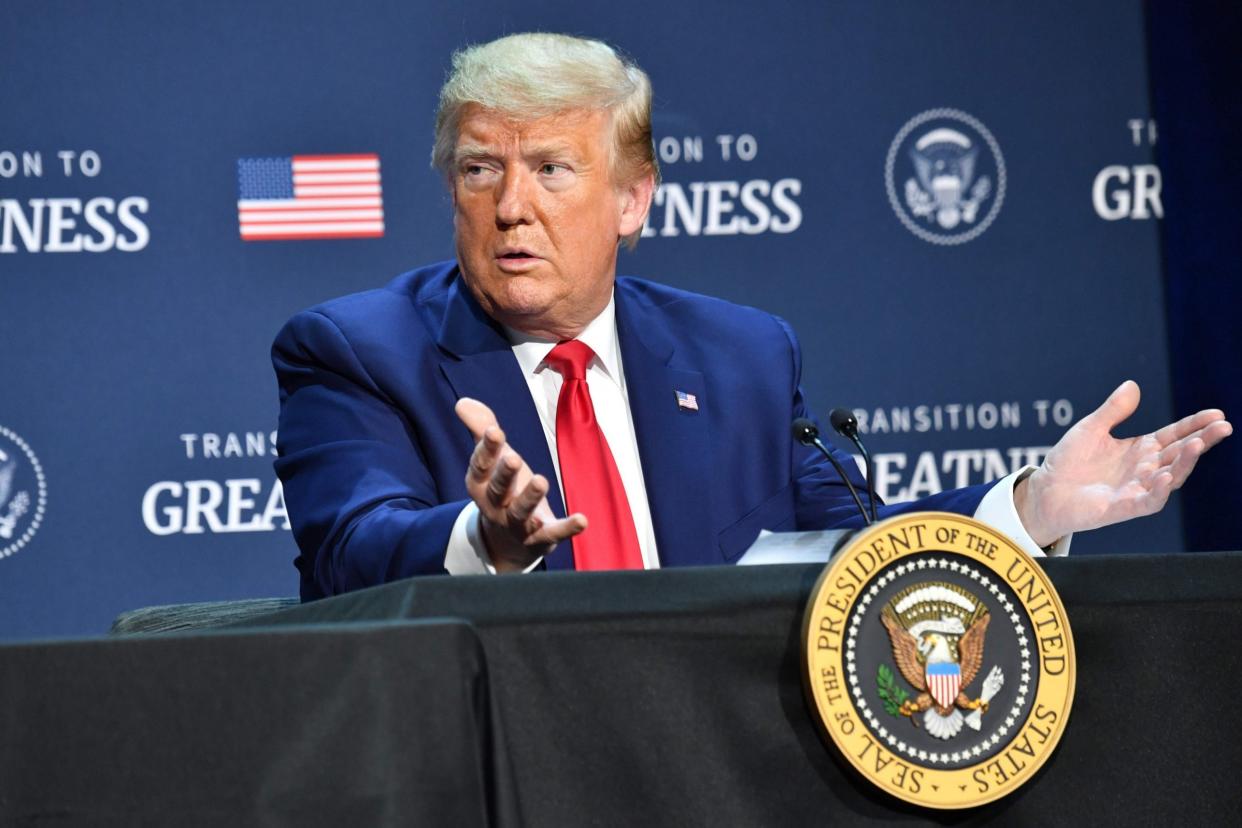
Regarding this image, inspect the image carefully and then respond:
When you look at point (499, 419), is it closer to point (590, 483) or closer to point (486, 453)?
point (590, 483)

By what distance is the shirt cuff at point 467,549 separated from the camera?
154 cm

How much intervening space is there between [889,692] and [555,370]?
48.4 inches

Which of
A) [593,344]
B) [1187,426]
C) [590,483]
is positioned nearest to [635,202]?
[593,344]

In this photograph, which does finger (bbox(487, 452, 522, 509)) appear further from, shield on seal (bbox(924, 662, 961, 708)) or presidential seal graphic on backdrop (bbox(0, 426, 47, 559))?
presidential seal graphic on backdrop (bbox(0, 426, 47, 559))

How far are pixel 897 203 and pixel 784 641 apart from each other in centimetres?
283

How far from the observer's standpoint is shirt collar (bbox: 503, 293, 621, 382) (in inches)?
92.4

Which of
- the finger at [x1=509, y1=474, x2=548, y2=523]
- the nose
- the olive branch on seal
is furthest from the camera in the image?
the nose

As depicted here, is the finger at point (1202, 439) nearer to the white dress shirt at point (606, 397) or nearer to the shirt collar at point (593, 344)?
the white dress shirt at point (606, 397)

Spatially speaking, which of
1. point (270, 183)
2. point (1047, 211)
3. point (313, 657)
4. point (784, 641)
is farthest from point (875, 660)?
point (1047, 211)

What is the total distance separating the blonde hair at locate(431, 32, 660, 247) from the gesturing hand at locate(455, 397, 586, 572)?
90 cm

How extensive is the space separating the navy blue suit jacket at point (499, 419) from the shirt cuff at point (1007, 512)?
1.4 inches

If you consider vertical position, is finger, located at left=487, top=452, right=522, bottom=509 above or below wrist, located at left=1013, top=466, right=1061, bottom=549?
above

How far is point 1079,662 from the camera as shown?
1274 millimetres

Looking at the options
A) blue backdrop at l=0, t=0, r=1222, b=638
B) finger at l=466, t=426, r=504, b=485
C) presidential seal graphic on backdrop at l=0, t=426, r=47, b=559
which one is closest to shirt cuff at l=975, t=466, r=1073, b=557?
finger at l=466, t=426, r=504, b=485
